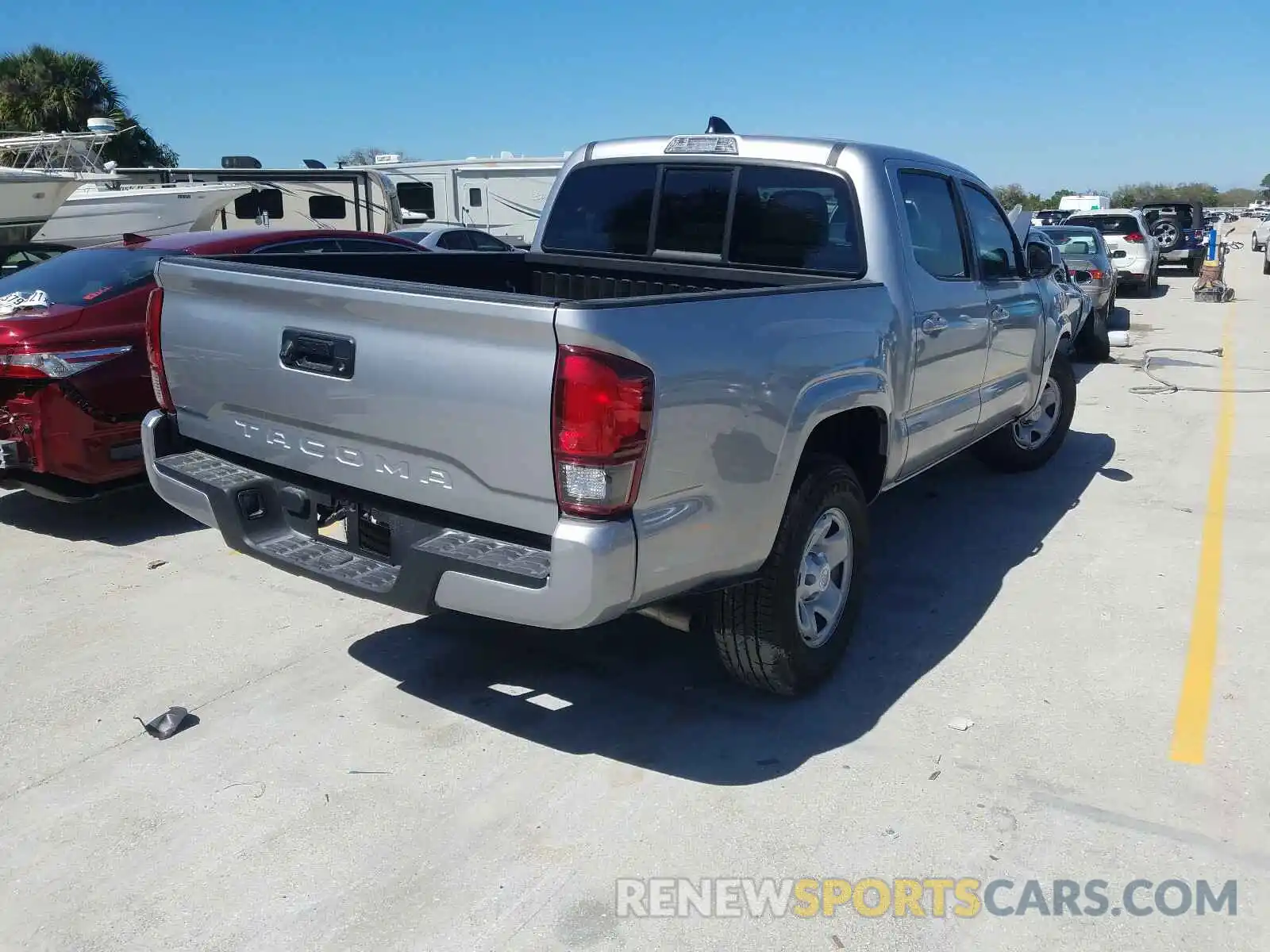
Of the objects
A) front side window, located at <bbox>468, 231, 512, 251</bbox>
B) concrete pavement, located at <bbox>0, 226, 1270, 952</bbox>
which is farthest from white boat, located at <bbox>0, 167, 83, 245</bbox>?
concrete pavement, located at <bbox>0, 226, 1270, 952</bbox>

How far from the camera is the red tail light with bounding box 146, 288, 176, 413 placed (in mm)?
4074

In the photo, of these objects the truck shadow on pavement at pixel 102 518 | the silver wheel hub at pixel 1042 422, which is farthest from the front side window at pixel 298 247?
the silver wheel hub at pixel 1042 422

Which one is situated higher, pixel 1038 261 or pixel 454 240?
pixel 454 240

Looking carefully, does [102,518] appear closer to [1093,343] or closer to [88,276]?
[88,276]

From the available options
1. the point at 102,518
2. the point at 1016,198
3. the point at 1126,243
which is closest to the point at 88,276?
the point at 102,518

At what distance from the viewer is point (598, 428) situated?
292 cm

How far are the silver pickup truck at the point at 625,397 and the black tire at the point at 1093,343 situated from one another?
7.87 m

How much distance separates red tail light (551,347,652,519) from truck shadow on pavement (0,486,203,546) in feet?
13.2

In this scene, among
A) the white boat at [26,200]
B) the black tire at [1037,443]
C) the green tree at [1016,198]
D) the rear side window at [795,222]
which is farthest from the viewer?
the green tree at [1016,198]

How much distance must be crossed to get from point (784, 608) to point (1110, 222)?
2054 cm

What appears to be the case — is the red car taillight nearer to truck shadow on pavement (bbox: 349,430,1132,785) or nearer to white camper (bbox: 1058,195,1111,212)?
truck shadow on pavement (bbox: 349,430,1132,785)

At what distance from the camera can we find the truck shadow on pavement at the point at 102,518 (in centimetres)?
618

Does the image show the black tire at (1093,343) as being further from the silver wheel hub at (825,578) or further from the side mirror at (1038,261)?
the silver wheel hub at (825,578)

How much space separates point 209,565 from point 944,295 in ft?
12.9
